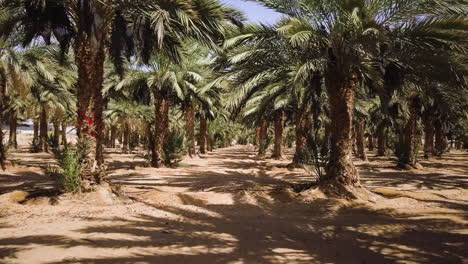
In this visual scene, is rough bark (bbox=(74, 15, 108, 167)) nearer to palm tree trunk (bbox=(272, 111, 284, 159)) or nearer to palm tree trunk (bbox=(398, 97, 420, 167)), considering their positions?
palm tree trunk (bbox=(398, 97, 420, 167))

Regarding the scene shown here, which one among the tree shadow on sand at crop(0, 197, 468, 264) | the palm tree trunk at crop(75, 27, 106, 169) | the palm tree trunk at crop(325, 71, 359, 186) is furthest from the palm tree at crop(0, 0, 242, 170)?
the palm tree trunk at crop(325, 71, 359, 186)

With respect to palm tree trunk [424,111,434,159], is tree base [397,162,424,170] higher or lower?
lower

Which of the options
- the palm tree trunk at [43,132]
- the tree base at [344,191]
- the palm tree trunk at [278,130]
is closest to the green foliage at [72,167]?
the tree base at [344,191]

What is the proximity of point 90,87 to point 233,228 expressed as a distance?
4.06 m

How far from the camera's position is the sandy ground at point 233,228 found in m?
4.12

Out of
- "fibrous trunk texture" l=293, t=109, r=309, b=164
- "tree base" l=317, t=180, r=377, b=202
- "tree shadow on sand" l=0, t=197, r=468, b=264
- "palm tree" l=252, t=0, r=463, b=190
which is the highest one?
"palm tree" l=252, t=0, r=463, b=190

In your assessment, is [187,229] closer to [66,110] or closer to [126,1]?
[126,1]

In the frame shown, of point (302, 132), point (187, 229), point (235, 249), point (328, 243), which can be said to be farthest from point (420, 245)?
point (302, 132)

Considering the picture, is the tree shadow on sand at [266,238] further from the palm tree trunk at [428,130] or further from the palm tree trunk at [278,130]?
the palm tree trunk at [428,130]

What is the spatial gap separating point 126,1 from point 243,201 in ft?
16.1

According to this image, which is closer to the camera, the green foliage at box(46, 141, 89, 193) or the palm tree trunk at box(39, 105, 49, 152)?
the green foliage at box(46, 141, 89, 193)

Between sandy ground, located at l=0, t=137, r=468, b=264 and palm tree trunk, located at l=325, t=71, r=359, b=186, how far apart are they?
86 cm

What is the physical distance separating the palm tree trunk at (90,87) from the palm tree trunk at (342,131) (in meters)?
5.32

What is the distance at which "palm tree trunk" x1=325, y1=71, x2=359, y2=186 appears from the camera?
8.37m
